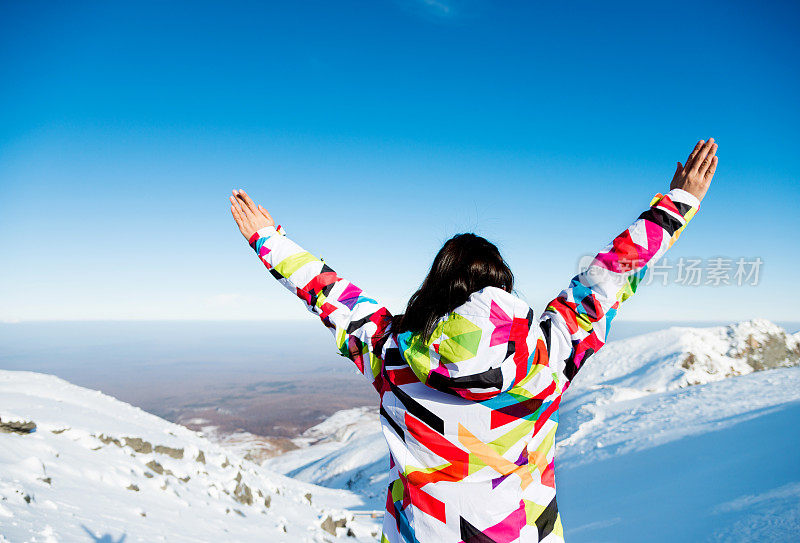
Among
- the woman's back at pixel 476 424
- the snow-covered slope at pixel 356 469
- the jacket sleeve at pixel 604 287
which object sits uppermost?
the jacket sleeve at pixel 604 287

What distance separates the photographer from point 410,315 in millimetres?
1515

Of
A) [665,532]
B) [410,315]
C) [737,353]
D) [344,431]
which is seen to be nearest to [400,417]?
[410,315]

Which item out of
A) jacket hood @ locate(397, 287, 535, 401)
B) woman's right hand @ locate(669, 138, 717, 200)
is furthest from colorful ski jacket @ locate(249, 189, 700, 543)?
woman's right hand @ locate(669, 138, 717, 200)

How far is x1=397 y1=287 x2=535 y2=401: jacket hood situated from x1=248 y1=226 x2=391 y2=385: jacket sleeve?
0.98ft

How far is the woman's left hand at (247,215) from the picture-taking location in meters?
1.98

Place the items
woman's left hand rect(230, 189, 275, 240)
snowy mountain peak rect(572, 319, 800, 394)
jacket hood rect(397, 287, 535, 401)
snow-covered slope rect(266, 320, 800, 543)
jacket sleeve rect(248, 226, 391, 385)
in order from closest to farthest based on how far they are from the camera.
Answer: jacket hood rect(397, 287, 535, 401) → jacket sleeve rect(248, 226, 391, 385) → woman's left hand rect(230, 189, 275, 240) → snow-covered slope rect(266, 320, 800, 543) → snowy mountain peak rect(572, 319, 800, 394)

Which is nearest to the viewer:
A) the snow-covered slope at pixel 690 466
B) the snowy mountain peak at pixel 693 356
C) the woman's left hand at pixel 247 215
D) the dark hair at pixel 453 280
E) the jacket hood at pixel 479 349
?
the jacket hood at pixel 479 349

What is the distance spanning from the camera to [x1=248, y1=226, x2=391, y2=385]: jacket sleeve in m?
1.64

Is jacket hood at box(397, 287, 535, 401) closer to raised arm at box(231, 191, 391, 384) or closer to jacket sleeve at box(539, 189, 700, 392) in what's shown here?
jacket sleeve at box(539, 189, 700, 392)

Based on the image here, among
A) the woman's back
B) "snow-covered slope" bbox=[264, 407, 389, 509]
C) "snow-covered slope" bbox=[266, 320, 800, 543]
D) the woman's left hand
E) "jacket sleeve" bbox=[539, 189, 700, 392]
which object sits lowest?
"snow-covered slope" bbox=[264, 407, 389, 509]

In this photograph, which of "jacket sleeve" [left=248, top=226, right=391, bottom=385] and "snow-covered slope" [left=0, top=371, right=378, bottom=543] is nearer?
"jacket sleeve" [left=248, top=226, right=391, bottom=385]

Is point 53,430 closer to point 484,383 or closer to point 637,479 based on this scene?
point 484,383

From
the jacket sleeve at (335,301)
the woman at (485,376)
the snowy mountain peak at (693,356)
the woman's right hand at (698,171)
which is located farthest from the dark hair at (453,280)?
the snowy mountain peak at (693,356)

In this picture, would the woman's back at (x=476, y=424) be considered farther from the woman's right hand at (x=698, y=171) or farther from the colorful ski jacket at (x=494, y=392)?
the woman's right hand at (x=698, y=171)
